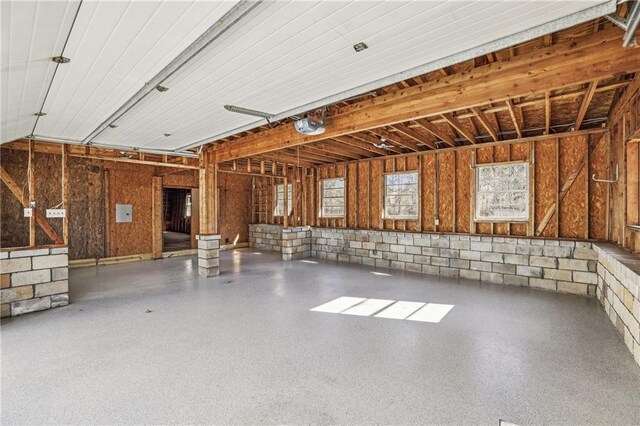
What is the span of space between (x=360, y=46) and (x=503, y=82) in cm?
178

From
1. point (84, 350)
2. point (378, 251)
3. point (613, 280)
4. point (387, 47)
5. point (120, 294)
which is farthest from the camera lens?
point (378, 251)

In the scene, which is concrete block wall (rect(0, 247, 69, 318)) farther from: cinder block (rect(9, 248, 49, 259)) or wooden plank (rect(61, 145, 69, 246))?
wooden plank (rect(61, 145, 69, 246))

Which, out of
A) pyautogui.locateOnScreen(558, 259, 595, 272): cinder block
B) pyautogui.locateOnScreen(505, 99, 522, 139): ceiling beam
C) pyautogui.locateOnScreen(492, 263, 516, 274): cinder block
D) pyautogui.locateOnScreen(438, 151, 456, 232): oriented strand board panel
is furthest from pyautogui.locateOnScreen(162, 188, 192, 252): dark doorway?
pyautogui.locateOnScreen(558, 259, 595, 272): cinder block

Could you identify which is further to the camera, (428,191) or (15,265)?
(428,191)

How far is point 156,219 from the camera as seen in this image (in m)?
9.21

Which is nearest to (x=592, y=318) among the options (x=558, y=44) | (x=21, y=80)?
(x=558, y=44)

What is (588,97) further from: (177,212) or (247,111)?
(177,212)

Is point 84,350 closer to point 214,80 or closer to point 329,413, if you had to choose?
point 329,413

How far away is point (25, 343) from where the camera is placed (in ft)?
10.9

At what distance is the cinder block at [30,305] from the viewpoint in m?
4.25

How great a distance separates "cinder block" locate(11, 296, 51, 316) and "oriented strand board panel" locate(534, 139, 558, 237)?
875 cm

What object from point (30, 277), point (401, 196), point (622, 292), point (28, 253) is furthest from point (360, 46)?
point (401, 196)

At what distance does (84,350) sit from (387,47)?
4103 mm

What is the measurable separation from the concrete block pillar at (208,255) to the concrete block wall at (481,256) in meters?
3.58
